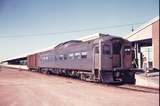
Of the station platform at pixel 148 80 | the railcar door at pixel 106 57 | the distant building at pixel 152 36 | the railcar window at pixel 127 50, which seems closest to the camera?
the station platform at pixel 148 80

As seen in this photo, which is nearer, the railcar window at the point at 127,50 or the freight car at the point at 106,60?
the freight car at the point at 106,60

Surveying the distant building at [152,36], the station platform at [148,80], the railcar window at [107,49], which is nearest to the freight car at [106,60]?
the railcar window at [107,49]

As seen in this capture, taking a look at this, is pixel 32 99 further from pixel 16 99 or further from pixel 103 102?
pixel 103 102

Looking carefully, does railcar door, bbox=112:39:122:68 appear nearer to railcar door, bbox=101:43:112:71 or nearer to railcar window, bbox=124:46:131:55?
railcar door, bbox=101:43:112:71

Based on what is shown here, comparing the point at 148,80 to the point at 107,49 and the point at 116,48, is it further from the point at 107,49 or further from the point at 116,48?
the point at 107,49

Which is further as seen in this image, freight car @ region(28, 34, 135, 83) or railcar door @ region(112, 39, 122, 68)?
railcar door @ region(112, 39, 122, 68)

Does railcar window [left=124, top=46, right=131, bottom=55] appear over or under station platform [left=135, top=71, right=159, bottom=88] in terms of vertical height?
over

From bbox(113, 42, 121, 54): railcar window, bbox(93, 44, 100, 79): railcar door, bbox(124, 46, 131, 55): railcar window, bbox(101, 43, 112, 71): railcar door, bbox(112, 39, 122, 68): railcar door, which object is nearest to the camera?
bbox(101, 43, 112, 71): railcar door

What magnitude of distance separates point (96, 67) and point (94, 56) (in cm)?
90

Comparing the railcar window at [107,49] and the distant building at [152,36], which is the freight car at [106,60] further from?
the distant building at [152,36]

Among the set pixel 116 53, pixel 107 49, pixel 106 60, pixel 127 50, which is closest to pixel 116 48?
pixel 116 53

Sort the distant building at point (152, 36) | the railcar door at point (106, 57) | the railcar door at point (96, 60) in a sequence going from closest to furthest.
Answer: the railcar door at point (106, 57) → the railcar door at point (96, 60) → the distant building at point (152, 36)

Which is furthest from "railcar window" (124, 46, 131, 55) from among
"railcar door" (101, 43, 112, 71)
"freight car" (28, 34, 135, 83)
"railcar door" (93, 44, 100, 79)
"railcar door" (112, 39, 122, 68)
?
"railcar door" (93, 44, 100, 79)

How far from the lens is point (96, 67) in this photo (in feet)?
68.2
